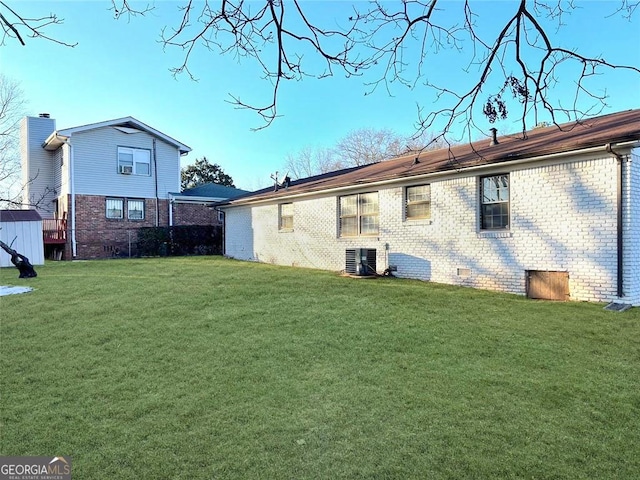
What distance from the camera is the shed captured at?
1584 cm

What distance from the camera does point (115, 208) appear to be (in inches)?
838

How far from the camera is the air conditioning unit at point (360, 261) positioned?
12.4 metres

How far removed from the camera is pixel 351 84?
4.21 meters

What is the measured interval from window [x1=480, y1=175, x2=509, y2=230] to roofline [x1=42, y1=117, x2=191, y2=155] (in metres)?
17.8

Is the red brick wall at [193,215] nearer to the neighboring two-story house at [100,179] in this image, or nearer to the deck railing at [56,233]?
the neighboring two-story house at [100,179]

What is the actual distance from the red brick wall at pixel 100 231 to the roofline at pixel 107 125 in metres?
2.99

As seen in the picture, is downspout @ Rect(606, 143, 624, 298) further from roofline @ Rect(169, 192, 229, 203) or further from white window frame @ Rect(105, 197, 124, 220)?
white window frame @ Rect(105, 197, 124, 220)

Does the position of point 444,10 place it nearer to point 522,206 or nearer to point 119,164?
point 522,206

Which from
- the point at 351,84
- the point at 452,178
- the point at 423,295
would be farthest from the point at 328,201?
the point at 351,84

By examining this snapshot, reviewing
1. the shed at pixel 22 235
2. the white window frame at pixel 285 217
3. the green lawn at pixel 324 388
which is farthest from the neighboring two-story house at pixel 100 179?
the green lawn at pixel 324 388

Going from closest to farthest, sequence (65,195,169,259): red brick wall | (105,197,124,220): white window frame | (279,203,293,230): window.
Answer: (279,203,293,230): window < (65,195,169,259): red brick wall < (105,197,124,220): white window frame

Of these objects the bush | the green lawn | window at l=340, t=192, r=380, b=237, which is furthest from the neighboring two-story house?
the green lawn

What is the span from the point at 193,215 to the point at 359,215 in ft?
43.8

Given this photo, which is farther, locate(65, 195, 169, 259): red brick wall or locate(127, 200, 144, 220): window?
locate(127, 200, 144, 220): window
